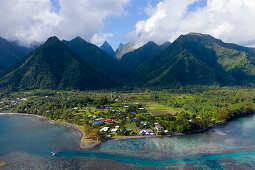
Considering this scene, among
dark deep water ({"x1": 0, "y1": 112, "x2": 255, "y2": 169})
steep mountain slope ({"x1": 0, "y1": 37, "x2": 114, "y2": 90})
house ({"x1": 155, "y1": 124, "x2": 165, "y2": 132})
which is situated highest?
steep mountain slope ({"x1": 0, "y1": 37, "x2": 114, "y2": 90})

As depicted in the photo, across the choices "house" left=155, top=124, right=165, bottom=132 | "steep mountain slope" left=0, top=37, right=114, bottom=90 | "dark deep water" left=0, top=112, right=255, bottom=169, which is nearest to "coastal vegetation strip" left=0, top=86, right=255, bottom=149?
"house" left=155, top=124, right=165, bottom=132

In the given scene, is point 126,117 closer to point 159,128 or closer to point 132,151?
point 159,128

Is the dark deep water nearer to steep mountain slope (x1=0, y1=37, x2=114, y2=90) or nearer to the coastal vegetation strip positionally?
the coastal vegetation strip

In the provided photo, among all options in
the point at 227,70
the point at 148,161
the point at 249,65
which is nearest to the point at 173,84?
the point at 227,70

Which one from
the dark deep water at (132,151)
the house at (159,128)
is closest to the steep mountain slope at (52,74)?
the dark deep water at (132,151)

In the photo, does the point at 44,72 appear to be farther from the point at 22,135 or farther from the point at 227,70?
the point at 227,70

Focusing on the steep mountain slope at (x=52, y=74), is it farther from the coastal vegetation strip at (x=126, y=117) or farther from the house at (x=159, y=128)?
the house at (x=159, y=128)
